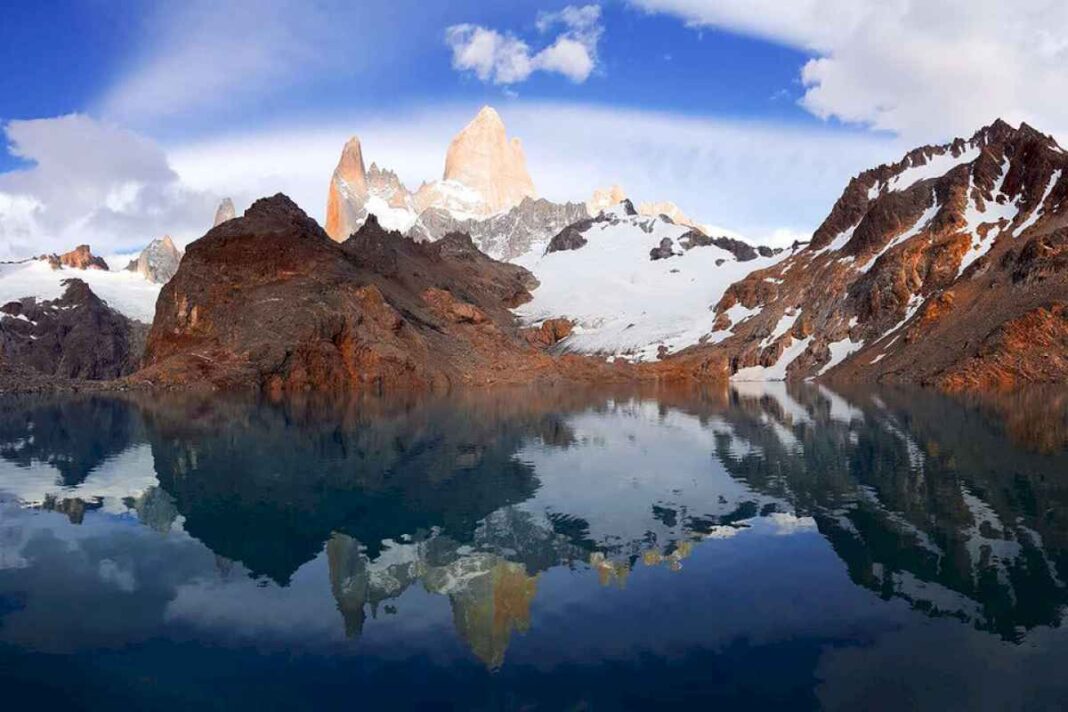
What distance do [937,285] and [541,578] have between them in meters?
141

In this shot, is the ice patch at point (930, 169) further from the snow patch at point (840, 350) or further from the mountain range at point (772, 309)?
the snow patch at point (840, 350)

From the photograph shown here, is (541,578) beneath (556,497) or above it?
beneath

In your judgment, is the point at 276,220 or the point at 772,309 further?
the point at 772,309

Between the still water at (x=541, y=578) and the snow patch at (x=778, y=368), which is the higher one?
the snow patch at (x=778, y=368)

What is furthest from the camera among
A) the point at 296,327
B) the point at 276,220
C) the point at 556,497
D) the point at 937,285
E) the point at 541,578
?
the point at 276,220

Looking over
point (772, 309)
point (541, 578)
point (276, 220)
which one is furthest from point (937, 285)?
point (541, 578)

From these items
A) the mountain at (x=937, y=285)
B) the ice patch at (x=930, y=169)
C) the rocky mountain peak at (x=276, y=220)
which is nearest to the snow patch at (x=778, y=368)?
the mountain at (x=937, y=285)

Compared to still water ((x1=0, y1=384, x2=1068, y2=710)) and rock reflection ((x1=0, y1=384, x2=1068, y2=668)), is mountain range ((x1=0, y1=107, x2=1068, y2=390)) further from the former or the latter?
still water ((x1=0, y1=384, x2=1068, y2=710))

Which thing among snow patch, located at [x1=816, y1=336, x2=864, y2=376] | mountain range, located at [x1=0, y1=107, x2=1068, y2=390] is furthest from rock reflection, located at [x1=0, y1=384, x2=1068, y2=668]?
snow patch, located at [x1=816, y1=336, x2=864, y2=376]

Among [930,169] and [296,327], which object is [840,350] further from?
[296,327]

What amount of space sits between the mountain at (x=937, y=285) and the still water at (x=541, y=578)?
7359cm

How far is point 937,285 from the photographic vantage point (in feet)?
462

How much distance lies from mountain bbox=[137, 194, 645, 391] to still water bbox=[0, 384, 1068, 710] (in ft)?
271

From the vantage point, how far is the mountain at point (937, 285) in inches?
4272
